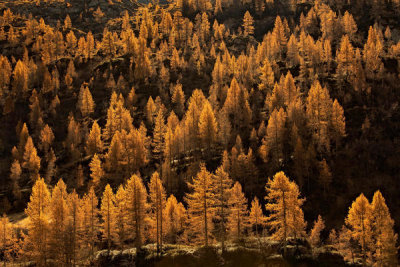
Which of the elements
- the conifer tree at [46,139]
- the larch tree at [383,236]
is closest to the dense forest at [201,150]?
the larch tree at [383,236]

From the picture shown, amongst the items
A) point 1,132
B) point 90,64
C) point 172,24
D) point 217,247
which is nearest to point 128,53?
point 90,64

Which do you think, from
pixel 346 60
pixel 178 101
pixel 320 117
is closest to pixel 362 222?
pixel 320 117

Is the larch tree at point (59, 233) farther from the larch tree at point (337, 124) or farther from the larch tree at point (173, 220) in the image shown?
the larch tree at point (337, 124)

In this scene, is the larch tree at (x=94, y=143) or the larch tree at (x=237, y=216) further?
the larch tree at (x=94, y=143)

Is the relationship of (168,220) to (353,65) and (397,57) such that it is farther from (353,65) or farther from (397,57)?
(397,57)

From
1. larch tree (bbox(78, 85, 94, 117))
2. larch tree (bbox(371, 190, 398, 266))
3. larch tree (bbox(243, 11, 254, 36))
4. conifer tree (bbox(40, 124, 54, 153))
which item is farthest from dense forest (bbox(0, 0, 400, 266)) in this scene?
larch tree (bbox(243, 11, 254, 36))

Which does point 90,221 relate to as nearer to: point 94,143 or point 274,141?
Result: point 274,141

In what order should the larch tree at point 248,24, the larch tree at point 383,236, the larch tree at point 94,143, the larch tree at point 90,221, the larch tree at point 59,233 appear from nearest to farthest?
the larch tree at point 383,236
the larch tree at point 59,233
the larch tree at point 90,221
the larch tree at point 94,143
the larch tree at point 248,24
